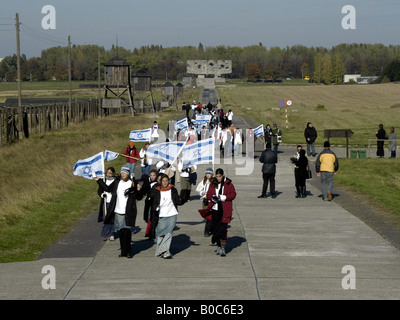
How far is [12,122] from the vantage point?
45.1 meters

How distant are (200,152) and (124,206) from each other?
189 inches

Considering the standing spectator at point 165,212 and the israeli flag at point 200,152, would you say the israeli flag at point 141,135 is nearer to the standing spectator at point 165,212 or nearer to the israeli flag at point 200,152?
the israeli flag at point 200,152

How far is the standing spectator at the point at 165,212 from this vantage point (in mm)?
13516

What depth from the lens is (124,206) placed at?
551 inches

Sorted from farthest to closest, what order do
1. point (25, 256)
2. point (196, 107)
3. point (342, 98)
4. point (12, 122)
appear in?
1. point (342, 98)
2. point (196, 107)
3. point (12, 122)
4. point (25, 256)

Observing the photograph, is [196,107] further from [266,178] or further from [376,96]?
[376,96]

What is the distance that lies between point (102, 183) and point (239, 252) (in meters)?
3.28

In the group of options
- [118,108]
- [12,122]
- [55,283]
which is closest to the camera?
[55,283]

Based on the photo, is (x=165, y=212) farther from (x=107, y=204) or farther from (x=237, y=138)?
(x=237, y=138)

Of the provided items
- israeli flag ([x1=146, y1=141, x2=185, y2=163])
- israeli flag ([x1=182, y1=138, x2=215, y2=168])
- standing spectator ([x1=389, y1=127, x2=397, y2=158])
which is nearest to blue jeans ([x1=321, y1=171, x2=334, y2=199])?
israeli flag ([x1=182, y1=138, x2=215, y2=168])

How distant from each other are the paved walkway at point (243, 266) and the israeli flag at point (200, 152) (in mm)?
1558

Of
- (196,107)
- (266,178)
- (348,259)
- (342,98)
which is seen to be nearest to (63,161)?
(266,178)

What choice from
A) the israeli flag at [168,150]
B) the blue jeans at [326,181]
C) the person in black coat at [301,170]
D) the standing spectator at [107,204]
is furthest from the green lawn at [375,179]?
the standing spectator at [107,204]

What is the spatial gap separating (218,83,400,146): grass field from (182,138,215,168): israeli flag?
24874mm
